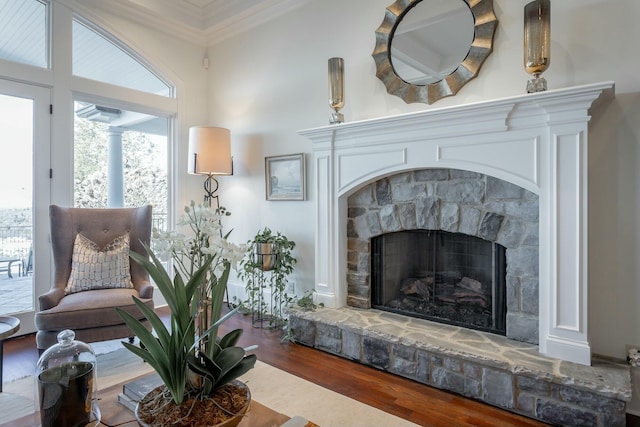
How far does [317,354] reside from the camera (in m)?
2.80

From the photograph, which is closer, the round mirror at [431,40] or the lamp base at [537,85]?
the lamp base at [537,85]

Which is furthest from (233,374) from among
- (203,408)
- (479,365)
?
(479,365)

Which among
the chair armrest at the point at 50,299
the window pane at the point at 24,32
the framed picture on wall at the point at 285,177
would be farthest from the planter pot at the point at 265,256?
the window pane at the point at 24,32

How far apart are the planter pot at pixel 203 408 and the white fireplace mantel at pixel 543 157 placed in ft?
6.03

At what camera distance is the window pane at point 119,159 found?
364 centimetres

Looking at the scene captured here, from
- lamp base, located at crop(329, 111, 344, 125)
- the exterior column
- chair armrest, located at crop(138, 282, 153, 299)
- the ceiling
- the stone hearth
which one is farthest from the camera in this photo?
the exterior column

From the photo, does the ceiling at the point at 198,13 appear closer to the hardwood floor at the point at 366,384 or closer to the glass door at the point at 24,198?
the glass door at the point at 24,198

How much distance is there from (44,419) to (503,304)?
97.1 inches

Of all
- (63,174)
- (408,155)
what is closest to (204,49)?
(63,174)

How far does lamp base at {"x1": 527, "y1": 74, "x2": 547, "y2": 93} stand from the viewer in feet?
7.11

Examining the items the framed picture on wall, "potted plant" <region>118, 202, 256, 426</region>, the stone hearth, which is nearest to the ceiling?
the framed picture on wall

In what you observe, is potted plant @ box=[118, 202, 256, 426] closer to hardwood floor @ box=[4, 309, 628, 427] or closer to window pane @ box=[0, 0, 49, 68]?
hardwood floor @ box=[4, 309, 628, 427]

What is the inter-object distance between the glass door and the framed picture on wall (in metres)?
1.99

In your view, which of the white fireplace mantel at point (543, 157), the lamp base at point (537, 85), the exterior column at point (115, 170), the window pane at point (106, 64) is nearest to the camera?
the white fireplace mantel at point (543, 157)
